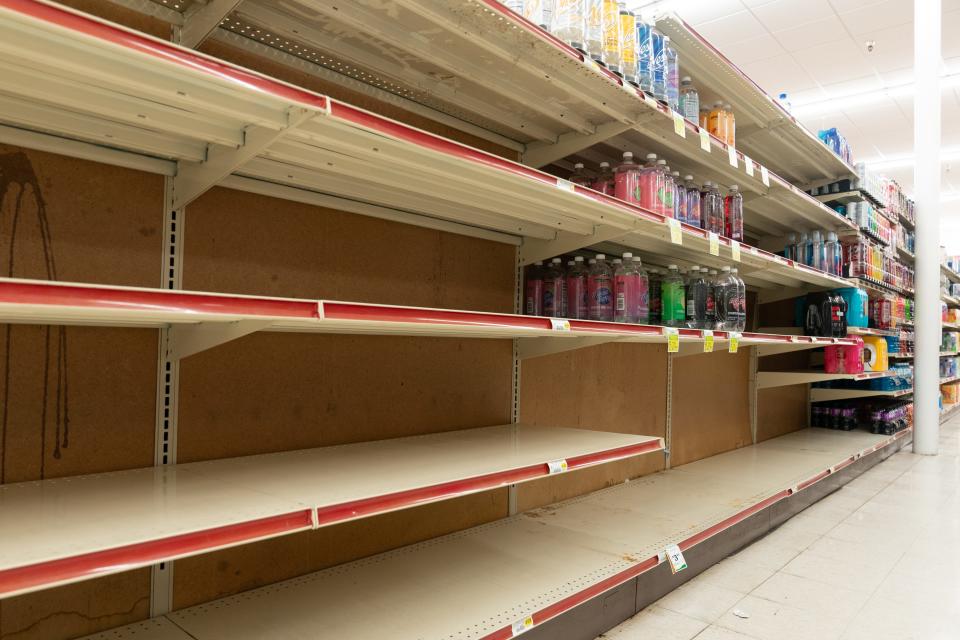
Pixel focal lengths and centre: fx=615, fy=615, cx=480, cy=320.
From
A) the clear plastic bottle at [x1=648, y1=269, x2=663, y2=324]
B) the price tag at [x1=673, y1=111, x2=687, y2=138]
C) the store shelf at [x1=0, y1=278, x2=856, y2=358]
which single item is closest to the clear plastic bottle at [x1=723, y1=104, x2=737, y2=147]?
the clear plastic bottle at [x1=648, y1=269, x2=663, y2=324]

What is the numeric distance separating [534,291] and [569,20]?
98 centimetres

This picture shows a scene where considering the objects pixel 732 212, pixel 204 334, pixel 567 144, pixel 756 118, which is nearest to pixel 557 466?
pixel 204 334

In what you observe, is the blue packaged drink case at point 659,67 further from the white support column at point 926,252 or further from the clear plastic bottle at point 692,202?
the white support column at point 926,252

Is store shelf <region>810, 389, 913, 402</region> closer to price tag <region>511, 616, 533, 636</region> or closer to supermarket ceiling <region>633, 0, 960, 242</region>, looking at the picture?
supermarket ceiling <region>633, 0, 960, 242</region>

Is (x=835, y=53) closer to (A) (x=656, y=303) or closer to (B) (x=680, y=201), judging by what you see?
(B) (x=680, y=201)

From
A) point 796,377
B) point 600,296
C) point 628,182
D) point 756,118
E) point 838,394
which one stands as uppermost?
point 756,118

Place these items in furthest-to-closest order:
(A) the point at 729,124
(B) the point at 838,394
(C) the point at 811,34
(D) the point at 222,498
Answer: (C) the point at 811,34 < (B) the point at 838,394 < (A) the point at 729,124 < (D) the point at 222,498

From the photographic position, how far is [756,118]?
3217 mm

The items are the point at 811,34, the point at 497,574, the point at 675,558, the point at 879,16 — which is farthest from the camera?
the point at 811,34

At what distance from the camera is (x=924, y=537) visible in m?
2.94

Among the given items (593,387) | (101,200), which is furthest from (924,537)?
(101,200)

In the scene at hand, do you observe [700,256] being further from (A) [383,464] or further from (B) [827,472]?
(A) [383,464]

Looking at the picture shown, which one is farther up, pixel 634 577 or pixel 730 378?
pixel 730 378

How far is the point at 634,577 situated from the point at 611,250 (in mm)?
1423
